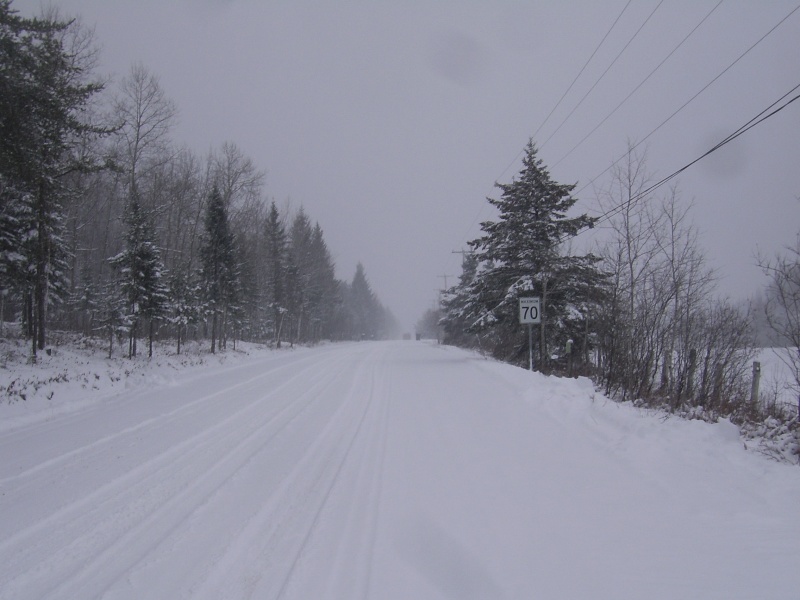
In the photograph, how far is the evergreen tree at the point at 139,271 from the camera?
16.1 metres

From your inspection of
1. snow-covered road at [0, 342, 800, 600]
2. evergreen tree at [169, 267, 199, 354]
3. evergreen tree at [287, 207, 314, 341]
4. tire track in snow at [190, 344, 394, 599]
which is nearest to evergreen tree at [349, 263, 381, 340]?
evergreen tree at [287, 207, 314, 341]

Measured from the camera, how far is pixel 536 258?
648 inches

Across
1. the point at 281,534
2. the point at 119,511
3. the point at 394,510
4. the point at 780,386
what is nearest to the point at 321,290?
the point at 780,386

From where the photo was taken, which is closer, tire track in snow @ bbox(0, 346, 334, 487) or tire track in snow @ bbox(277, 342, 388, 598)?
tire track in snow @ bbox(277, 342, 388, 598)

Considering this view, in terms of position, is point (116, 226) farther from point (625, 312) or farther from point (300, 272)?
point (625, 312)

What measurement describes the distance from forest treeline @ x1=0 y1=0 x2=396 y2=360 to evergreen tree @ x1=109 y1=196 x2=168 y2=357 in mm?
47

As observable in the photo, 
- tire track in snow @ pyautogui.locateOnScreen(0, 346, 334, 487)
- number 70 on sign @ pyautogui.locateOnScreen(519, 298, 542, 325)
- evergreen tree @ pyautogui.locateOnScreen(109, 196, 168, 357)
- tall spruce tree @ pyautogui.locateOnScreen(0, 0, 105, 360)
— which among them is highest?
tall spruce tree @ pyautogui.locateOnScreen(0, 0, 105, 360)

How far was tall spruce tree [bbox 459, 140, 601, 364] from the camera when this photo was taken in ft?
52.4

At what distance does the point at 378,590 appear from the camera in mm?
2717

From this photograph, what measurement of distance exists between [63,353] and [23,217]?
499cm

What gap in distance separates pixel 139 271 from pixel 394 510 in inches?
664

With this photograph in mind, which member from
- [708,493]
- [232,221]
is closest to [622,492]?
[708,493]

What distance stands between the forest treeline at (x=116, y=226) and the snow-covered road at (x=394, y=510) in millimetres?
9323

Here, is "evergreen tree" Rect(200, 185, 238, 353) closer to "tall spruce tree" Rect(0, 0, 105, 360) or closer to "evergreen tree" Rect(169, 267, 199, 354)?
"evergreen tree" Rect(169, 267, 199, 354)
